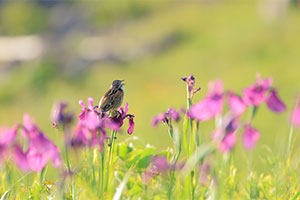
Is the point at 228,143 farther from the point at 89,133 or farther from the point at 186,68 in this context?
the point at 186,68

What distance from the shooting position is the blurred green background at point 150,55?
3058cm

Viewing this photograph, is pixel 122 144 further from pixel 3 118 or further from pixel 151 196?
pixel 3 118

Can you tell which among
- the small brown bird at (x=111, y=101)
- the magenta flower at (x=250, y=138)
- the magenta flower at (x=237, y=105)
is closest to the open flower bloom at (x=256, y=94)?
the magenta flower at (x=237, y=105)

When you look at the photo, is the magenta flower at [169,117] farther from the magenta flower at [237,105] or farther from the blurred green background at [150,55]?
the blurred green background at [150,55]

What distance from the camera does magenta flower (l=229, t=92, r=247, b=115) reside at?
183 cm

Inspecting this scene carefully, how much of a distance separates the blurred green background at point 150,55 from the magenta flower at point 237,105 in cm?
1930

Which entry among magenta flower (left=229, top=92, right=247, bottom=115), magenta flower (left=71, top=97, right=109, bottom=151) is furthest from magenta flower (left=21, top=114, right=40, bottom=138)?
magenta flower (left=229, top=92, right=247, bottom=115)

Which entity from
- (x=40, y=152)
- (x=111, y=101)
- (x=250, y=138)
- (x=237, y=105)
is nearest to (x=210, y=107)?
(x=237, y=105)

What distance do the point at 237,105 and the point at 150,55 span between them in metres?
41.9

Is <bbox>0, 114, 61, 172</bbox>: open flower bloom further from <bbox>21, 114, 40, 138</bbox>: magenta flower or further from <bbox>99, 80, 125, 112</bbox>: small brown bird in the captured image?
<bbox>99, 80, 125, 112</bbox>: small brown bird

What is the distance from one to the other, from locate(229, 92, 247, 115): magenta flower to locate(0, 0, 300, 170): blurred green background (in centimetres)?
1930

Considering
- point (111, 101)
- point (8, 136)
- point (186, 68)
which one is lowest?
point (8, 136)

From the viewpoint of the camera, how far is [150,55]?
43.6m

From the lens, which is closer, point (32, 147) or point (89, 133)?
point (32, 147)
